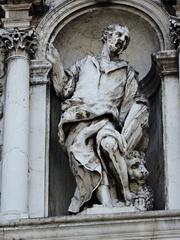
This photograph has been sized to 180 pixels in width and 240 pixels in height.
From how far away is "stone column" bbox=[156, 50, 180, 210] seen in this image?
41.5 ft

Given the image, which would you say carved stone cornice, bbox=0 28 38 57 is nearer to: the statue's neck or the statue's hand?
the statue's hand

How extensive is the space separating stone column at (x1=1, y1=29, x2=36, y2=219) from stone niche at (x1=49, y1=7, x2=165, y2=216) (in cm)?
43

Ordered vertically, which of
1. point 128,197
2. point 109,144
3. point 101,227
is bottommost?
point 101,227

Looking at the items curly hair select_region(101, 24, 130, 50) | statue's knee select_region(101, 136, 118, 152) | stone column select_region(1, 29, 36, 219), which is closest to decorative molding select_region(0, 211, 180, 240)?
stone column select_region(1, 29, 36, 219)

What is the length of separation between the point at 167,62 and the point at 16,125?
1696 millimetres

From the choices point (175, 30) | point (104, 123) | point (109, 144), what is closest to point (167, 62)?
point (175, 30)

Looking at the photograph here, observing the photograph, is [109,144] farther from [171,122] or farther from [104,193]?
[171,122]

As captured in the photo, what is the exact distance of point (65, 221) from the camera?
12.1m

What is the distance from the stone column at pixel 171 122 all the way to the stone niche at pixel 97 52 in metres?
0.21

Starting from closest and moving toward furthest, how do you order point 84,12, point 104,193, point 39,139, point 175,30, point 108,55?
point 104,193, point 39,139, point 175,30, point 108,55, point 84,12

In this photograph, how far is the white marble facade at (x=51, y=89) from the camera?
1273cm

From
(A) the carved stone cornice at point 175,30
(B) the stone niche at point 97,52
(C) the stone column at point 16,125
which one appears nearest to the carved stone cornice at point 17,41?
(C) the stone column at point 16,125

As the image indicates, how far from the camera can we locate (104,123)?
12961mm

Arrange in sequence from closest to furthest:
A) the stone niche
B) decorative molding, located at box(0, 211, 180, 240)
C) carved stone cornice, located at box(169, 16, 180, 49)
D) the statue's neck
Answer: decorative molding, located at box(0, 211, 180, 240), the stone niche, carved stone cornice, located at box(169, 16, 180, 49), the statue's neck
